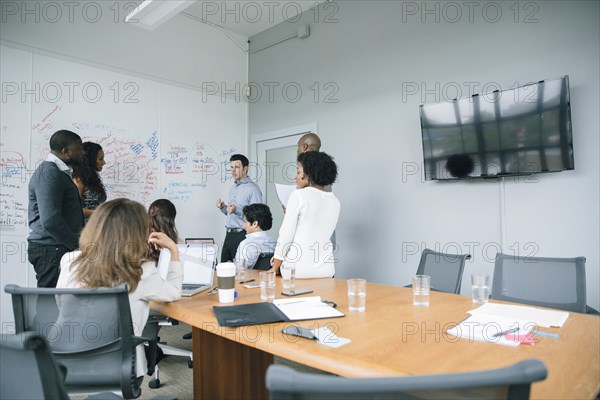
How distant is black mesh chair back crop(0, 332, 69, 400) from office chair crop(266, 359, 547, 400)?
20.9 inches

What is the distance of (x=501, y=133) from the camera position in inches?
111

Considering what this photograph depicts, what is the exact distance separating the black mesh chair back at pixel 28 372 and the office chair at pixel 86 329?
0.41 metres

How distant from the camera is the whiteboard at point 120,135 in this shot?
3289 millimetres

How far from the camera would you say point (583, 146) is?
2.56 metres

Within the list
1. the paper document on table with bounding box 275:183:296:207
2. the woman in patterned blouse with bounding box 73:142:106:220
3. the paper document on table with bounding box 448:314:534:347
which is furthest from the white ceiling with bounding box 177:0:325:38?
the paper document on table with bounding box 448:314:534:347

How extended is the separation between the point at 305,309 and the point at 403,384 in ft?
3.33

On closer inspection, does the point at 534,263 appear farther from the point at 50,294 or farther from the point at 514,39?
the point at 50,294

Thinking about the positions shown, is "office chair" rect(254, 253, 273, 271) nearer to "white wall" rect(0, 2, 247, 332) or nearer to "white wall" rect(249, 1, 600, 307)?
"white wall" rect(249, 1, 600, 307)

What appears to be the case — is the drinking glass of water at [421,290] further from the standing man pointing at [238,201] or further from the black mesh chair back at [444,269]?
the standing man pointing at [238,201]

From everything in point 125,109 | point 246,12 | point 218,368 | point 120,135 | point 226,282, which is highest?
point 246,12

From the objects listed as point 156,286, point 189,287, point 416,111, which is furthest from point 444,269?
point 416,111

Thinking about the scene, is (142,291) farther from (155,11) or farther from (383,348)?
(155,11)

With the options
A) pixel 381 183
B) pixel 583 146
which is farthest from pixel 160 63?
pixel 583 146

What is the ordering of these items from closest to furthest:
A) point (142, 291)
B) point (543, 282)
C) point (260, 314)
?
1. point (260, 314)
2. point (142, 291)
3. point (543, 282)
